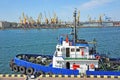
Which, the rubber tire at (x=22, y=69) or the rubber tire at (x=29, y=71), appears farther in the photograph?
the rubber tire at (x=22, y=69)

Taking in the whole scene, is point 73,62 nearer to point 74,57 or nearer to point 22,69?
point 74,57

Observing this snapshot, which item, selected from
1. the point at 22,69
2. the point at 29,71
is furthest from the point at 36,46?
the point at 29,71

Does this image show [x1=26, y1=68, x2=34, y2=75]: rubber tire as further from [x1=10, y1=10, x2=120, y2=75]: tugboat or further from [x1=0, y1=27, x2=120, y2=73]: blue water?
[x1=0, y1=27, x2=120, y2=73]: blue water

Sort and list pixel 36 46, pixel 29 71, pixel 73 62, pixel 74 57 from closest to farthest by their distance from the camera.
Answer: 1. pixel 73 62
2. pixel 74 57
3. pixel 29 71
4. pixel 36 46

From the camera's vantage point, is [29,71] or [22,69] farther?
[22,69]

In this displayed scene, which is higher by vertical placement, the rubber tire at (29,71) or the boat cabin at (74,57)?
the boat cabin at (74,57)

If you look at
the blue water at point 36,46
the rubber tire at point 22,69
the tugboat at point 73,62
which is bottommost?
the blue water at point 36,46

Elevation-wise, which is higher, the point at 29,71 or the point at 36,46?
the point at 29,71

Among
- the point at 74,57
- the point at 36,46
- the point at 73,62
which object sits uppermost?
the point at 74,57

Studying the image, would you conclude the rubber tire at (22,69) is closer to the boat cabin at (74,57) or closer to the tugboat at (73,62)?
the tugboat at (73,62)

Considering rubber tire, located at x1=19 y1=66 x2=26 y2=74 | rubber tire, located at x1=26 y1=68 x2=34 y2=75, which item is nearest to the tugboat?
rubber tire, located at x1=26 y1=68 x2=34 y2=75

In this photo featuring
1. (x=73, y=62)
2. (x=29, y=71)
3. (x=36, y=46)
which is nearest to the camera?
(x=73, y=62)

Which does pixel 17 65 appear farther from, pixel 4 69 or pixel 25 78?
pixel 25 78

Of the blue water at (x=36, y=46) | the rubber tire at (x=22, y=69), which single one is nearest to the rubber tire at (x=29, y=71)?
the rubber tire at (x=22, y=69)
